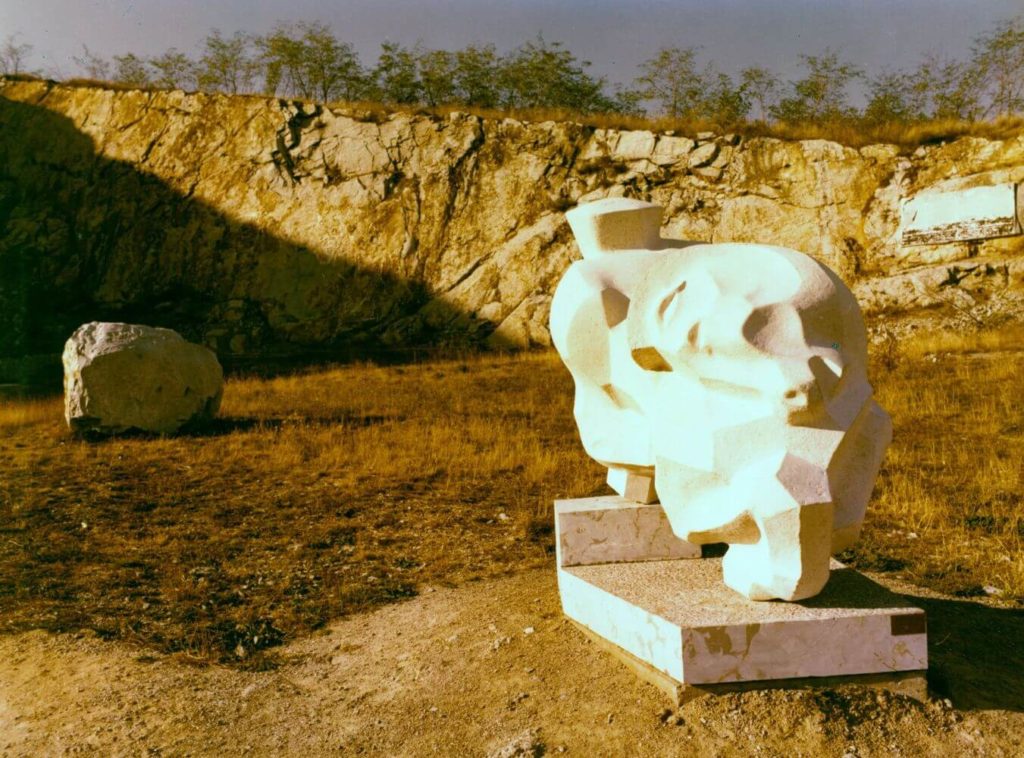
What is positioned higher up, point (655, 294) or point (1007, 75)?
point (1007, 75)

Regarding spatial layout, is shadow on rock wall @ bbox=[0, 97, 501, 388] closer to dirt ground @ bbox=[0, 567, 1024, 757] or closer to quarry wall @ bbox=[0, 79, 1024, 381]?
quarry wall @ bbox=[0, 79, 1024, 381]

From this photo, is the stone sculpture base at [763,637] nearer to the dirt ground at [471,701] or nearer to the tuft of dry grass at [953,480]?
the dirt ground at [471,701]

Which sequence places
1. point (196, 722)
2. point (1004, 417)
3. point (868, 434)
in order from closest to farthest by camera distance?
point (868, 434) → point (196, 722) → point (1004, 417)

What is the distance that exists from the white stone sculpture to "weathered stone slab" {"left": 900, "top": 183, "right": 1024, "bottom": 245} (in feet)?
43.4

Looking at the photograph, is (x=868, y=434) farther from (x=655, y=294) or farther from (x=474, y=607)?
(x=474, y=607)

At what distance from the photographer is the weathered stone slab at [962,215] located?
15117 millimetres

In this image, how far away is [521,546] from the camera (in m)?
6.11

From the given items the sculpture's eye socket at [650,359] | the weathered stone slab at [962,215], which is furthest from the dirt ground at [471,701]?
the weathered stone slab at [962,215]

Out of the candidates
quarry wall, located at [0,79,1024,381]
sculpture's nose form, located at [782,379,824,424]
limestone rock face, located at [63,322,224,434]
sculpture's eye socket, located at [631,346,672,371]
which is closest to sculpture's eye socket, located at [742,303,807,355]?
sculpture's nose form, located at [782,379,824,424]

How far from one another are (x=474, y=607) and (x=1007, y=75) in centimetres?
1834

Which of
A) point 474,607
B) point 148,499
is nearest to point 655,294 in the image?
point 474,607

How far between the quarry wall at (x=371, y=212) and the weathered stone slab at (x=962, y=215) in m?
0.16

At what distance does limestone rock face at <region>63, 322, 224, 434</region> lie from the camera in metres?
9.68

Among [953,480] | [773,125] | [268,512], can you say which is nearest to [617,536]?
[268,512]
